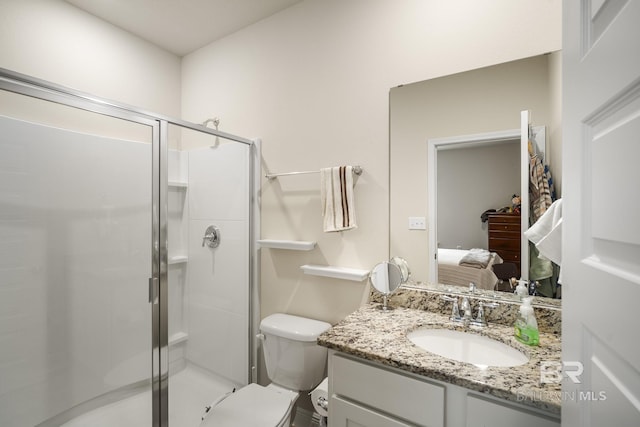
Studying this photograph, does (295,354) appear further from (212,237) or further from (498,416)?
(498,416)

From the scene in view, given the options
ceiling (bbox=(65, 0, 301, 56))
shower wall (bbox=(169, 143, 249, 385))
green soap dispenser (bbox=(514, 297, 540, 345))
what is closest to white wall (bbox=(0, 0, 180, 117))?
ceiling (bbox=(65, 0, 301, 56))

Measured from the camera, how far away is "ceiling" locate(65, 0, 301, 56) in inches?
73.0

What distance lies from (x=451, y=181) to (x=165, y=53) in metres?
2.40

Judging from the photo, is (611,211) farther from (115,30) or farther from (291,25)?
(115,30)

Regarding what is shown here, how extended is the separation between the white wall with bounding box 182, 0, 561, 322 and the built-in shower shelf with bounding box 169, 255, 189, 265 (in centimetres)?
52

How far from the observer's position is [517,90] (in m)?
1.24

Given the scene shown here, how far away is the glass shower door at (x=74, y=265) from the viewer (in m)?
1.23

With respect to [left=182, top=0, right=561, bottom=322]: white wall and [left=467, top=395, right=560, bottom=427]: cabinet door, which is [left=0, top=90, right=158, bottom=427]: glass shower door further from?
[left=467, top=395, right=560, bottom=427]: cabinet door

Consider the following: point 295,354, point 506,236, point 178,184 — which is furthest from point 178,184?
point 506,236

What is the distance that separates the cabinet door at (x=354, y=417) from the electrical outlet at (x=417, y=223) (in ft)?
2.65

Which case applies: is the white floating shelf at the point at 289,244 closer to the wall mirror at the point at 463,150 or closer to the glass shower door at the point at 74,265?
the wall mirror at the point at 463,150

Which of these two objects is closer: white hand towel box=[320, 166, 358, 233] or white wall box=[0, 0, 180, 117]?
white hand towel box=[320, 166, 358, 233]

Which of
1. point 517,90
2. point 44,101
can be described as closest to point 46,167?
point 44,101

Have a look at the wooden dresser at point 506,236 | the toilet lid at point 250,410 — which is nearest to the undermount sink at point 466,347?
the wooden dresser at point 506,236
